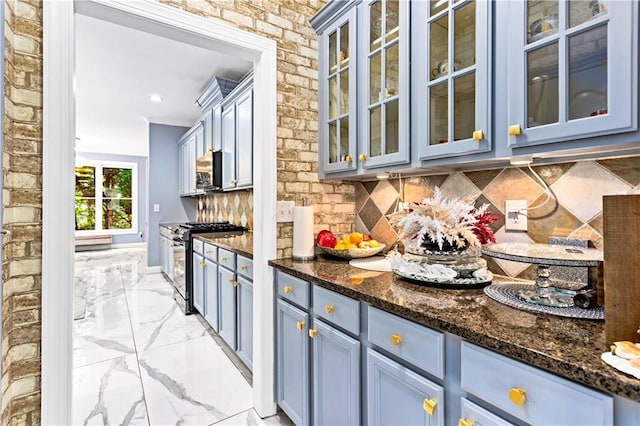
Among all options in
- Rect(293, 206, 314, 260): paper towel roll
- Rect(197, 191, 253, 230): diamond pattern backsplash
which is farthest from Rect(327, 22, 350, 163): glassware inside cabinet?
Rect(197, 191, 253, 230): diamond pattern backsplash

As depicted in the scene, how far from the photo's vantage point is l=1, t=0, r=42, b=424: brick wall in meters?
1.18

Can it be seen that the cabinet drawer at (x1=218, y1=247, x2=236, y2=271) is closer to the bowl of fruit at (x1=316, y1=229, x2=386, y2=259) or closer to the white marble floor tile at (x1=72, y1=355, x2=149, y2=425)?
the bowl of fruit at (x1=316, y1=229, x2=386, y2=259)

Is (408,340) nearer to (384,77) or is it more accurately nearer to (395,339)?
(395,339)

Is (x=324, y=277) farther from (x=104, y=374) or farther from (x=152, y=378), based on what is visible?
(x=104, y=374)

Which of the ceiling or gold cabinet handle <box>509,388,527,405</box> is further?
the ceiling

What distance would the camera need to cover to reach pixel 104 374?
2312 millimetres

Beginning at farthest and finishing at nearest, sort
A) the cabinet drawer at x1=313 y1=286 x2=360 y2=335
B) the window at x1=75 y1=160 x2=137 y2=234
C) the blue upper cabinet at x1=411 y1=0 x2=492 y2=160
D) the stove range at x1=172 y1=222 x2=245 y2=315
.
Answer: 1. the window at x1=75 y1=160 x2=137 y2=234
2. the stove range at x1=172 y1=222 x2=245 y2=315
3. the cabinet drawer at x1=313 y1=286 x2=360 y2=335
4. the blue upper cabinet at x1=411 y1=0 x2=492 y2=160

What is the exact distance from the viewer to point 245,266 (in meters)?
2.26

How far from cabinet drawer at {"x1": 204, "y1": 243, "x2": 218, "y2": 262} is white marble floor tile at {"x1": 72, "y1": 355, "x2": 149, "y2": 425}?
977 millimetres

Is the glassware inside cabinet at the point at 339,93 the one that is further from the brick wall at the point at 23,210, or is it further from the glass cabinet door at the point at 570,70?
the brick wall at the point at 23,210

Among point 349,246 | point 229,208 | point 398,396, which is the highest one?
point 229,208

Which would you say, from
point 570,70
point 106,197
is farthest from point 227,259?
point 106,197

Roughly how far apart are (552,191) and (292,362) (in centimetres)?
144

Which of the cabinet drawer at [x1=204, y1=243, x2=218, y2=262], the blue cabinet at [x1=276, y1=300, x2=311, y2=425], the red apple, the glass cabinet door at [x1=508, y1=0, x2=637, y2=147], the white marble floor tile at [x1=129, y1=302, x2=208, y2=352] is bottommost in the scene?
the white marble floor tile at [x1=129, y1=302, x2=208, y2=352]
